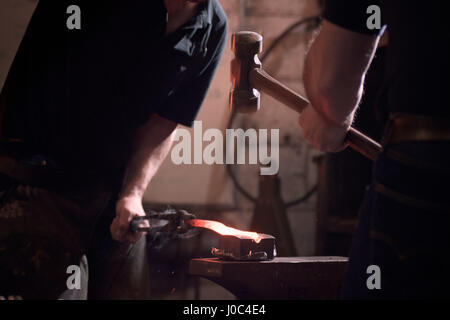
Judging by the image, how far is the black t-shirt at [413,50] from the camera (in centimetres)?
96

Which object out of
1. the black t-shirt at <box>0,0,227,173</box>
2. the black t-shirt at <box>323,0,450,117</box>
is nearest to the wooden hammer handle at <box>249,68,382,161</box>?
the black t-shirt at <box>0,0,227,173</box>

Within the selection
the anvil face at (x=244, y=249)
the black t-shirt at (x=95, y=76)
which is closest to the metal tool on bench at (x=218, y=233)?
the anvil face at (x=244, y=249)

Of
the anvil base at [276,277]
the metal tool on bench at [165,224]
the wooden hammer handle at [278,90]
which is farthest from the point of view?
the wooden hammer handle at [278,90]

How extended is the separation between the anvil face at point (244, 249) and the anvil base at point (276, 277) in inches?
1.0

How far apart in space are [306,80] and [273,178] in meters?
2.54

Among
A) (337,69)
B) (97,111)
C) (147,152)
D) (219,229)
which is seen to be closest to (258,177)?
(147,152)

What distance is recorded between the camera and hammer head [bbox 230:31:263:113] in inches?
70.7

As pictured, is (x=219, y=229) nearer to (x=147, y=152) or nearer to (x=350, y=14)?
(x=147, y=152)

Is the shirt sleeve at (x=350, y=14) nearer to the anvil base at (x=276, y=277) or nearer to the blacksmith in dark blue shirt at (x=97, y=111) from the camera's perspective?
the anvil base at (x=276, y=277)

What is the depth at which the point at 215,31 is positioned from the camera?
6.70 ft

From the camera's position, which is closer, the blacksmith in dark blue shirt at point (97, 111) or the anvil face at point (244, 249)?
the anvil face at point (244, 249)

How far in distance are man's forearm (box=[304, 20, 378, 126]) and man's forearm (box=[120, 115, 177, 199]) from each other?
0.82m

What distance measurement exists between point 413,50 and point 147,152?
3.89 feet
